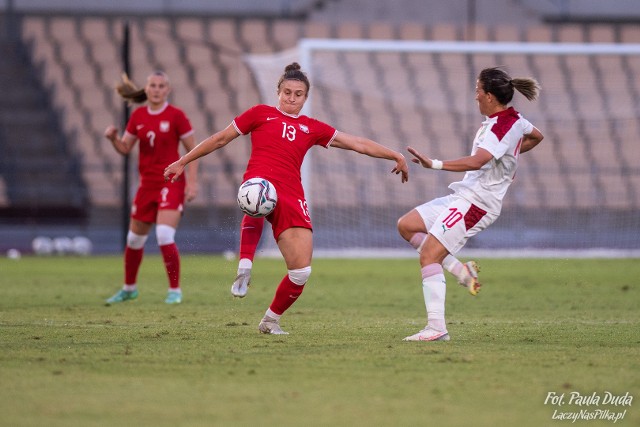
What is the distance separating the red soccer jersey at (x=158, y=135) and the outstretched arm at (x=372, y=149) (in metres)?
3.19

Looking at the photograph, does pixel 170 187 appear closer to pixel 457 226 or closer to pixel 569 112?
pixel 457 226

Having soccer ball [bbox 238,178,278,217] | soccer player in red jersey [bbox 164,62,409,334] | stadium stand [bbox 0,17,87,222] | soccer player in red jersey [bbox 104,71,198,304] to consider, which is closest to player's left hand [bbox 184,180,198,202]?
soccer player in red jersey [bbox 104,71,198,304]

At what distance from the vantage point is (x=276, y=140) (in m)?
7.64

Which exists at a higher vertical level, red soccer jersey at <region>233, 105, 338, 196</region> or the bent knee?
red soccer jersey at <region>233, 105, 338, 196</region>

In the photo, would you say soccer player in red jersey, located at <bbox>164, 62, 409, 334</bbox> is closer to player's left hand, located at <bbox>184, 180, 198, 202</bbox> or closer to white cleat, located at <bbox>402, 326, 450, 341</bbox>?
→ white cleat, located at <bbox>402, 326, 450, 341</bbox>

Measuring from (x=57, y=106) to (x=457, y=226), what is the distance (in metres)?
17.7

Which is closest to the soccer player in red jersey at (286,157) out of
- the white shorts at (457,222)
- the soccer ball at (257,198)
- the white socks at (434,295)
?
the soccer ball at (257,198)

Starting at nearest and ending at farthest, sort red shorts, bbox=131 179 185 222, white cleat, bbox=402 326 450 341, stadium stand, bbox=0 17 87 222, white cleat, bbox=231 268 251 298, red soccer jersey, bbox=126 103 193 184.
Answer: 1. white cleat, bbox=402 326 450 341
2. white cleat, bbox=231 268 251 298
3. red shorts, bbox=131 179 185 222
4. red soccer jersey, bbox=126 103 193 184
5. stadium stand, bbox=0 17 87 222

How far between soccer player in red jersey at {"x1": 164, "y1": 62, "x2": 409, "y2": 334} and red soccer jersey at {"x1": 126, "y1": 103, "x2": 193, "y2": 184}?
2.98 metres

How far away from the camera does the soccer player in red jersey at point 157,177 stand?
34.4 feet

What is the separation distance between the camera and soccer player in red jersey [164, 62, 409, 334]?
296 inches

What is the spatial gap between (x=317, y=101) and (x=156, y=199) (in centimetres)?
1010

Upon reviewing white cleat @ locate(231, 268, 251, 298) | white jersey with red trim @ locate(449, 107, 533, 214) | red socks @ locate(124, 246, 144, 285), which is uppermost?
white jersey with red trim @ locate(449, 107, 533, 214)

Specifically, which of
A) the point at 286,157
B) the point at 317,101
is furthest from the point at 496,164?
the point at 317,101
